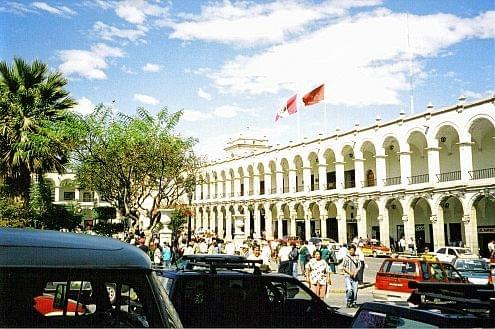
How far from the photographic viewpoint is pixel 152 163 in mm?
24719

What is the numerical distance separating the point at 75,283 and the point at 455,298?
270 centimetres

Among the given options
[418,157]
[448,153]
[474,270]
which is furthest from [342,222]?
[474,270]

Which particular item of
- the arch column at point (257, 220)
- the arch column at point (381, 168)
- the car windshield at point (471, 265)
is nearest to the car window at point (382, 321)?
the car windshield at point (471, 265)

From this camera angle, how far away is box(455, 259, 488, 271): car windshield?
1874cm

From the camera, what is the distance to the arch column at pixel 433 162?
33.1 meters

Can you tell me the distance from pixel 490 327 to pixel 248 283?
369cm

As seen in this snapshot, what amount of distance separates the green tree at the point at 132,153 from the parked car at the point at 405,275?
12.5 metres

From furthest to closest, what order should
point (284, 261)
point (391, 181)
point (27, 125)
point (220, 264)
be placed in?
point (391, 181), point (27, 125), point (284, 261), point (220, 264)

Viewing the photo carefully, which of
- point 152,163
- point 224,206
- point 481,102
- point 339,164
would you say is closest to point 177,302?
point 152,163

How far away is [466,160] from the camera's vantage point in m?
30.9

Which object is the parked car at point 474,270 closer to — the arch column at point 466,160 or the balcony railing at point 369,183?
the arch column at point 466,160

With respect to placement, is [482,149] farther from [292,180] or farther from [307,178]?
[292,180]

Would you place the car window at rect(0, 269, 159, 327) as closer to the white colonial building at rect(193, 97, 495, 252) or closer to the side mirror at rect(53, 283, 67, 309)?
the side mirror at rect(53, 283, 67, 309)

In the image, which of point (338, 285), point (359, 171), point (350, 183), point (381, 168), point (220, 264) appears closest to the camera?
point (220, 264)
